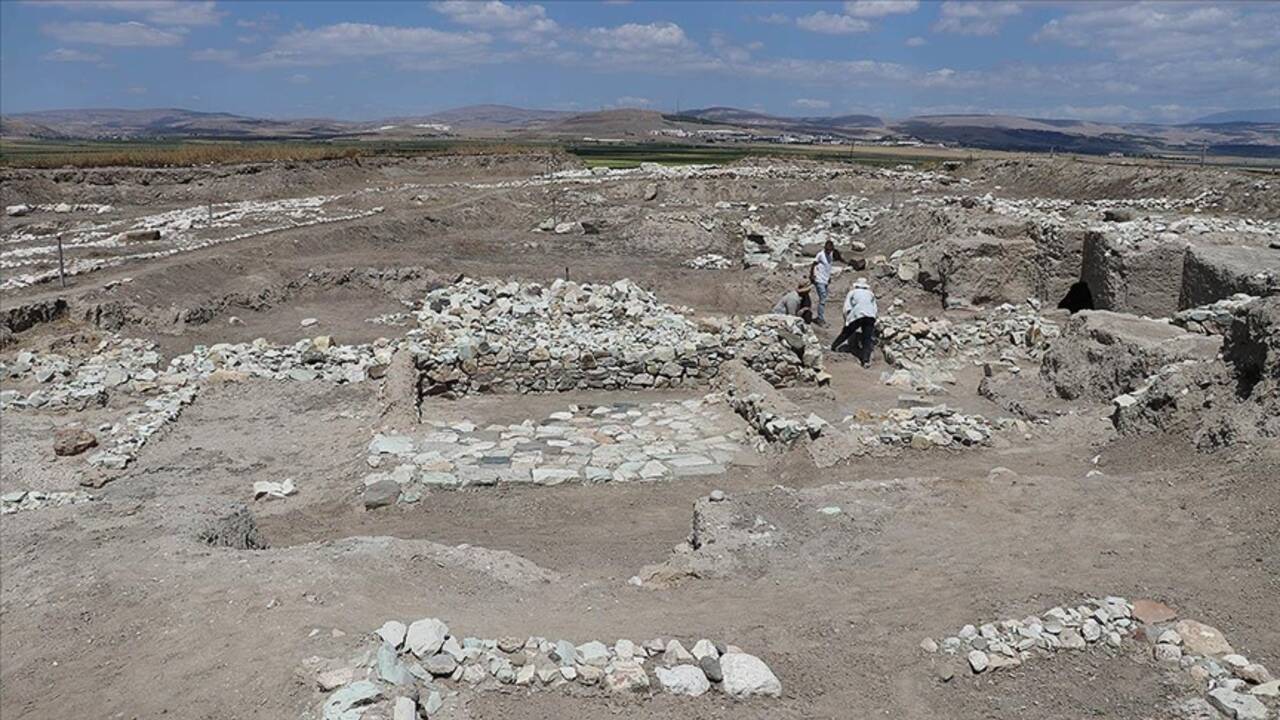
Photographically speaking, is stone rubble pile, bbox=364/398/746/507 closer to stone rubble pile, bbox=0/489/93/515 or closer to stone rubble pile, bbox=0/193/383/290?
stone rubble pile, bbox=0/489/93/515

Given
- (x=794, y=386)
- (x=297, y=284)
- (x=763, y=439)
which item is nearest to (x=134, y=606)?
(x=763, y=439)

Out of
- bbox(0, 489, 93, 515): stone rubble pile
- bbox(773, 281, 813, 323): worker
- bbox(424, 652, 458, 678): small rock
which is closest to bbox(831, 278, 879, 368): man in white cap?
bbox(773, 281, 813, 323): worker

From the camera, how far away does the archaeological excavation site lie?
456cm

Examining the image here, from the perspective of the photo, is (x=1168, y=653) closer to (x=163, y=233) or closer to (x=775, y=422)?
(x=775, y=422)

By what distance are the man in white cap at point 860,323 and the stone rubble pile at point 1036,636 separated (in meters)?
8.09

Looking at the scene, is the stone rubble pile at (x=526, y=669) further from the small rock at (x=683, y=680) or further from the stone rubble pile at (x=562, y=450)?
the stone rubble pile at (x=562, y=450)

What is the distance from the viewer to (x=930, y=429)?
878cm

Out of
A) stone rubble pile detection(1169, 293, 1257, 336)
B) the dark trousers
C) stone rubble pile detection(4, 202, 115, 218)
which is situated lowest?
the dark trousers

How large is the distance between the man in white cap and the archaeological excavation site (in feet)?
1.13

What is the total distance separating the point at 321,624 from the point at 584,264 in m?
18.0

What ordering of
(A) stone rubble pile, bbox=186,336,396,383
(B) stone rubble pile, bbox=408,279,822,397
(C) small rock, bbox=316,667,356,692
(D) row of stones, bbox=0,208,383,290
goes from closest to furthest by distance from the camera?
(C) small rock, bbox=316,667,356,692 < (B) stone rubble pile, bbox=408,279,822,397 < (A) stone rubble pile, bbox=186,336,396,383 < (D) row of stones, bbox=0,208,383,290

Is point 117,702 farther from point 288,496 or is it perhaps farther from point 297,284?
point 297,284

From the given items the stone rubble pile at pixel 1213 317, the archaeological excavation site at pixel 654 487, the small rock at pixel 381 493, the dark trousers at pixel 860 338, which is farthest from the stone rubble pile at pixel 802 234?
the small rock at pixel 381 493

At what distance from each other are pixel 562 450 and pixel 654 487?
1.40 m
